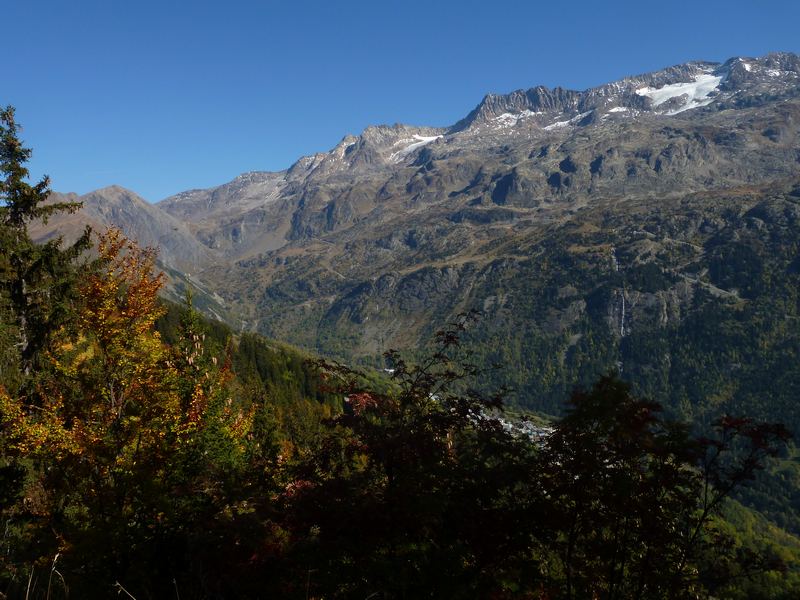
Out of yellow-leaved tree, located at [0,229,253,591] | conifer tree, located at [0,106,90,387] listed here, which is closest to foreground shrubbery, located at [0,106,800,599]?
yellow-leaved tree, located at [0,229,253,591]

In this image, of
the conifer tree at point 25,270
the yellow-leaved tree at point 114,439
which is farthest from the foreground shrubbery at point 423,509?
the conifer tree at point 25,270

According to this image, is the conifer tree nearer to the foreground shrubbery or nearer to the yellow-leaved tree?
the yellow-leaved tree

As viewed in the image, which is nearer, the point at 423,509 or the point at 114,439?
the point at 423,509

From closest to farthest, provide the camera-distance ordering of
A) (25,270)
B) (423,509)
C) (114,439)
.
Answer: (423,509)
(114,439)
(25,270)

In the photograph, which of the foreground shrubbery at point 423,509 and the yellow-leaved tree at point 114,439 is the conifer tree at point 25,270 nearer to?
the yellow-leaved tree at point 114,439

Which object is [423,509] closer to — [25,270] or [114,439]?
[114,439]

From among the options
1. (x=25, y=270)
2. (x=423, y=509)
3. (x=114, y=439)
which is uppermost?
(x=25, y=270)

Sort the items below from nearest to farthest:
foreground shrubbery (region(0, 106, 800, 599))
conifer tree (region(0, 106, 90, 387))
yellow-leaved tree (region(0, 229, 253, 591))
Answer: foreground shrubbery (region(0, 106, 800, 599)), yellow-leaved tree (region(0, 229, 253, 591)), conifer tree (region(0, 106, 90, 387))

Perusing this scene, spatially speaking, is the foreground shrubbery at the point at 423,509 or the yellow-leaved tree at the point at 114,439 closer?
the foreground shrubbery at the point at 423,509

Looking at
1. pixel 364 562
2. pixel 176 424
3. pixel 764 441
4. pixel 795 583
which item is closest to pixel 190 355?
pixel 176 424

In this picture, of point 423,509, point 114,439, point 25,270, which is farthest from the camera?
point 25,270

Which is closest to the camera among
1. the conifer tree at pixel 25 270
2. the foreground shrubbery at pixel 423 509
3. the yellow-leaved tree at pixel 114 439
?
the foreground shrubbery at pixel 423 509

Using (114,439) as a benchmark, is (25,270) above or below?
above

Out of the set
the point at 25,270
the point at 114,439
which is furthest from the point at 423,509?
the point at 25,270
